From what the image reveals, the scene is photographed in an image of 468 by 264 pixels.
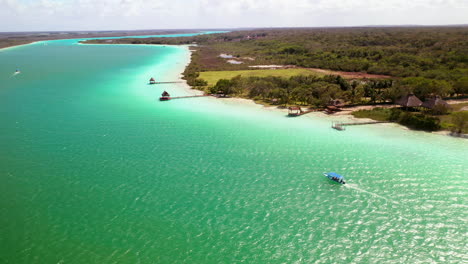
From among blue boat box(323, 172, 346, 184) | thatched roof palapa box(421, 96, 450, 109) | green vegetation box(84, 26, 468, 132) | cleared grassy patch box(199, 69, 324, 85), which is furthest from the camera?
cleared grassy patch box(199, 69, 324, 85)

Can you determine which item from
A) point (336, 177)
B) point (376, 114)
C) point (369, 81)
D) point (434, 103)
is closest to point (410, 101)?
point (434, 103)

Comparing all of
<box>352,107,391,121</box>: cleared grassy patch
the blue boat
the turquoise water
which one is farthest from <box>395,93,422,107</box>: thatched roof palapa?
the blue boat

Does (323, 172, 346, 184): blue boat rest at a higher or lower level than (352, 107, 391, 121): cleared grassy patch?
lower

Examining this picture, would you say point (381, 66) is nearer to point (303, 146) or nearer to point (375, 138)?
point (375, 138)

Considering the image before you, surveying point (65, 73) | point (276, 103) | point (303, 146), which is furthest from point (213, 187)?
point (65, 73)

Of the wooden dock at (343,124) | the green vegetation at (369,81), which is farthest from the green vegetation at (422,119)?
the wooden dock at (343,124)

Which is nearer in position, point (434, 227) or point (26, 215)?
point (434, 227)

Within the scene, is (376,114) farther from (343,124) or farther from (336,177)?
(336,177)

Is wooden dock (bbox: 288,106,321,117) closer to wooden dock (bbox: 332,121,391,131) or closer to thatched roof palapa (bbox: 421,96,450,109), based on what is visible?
wooden dock (bbox: 332,121,391,131)
